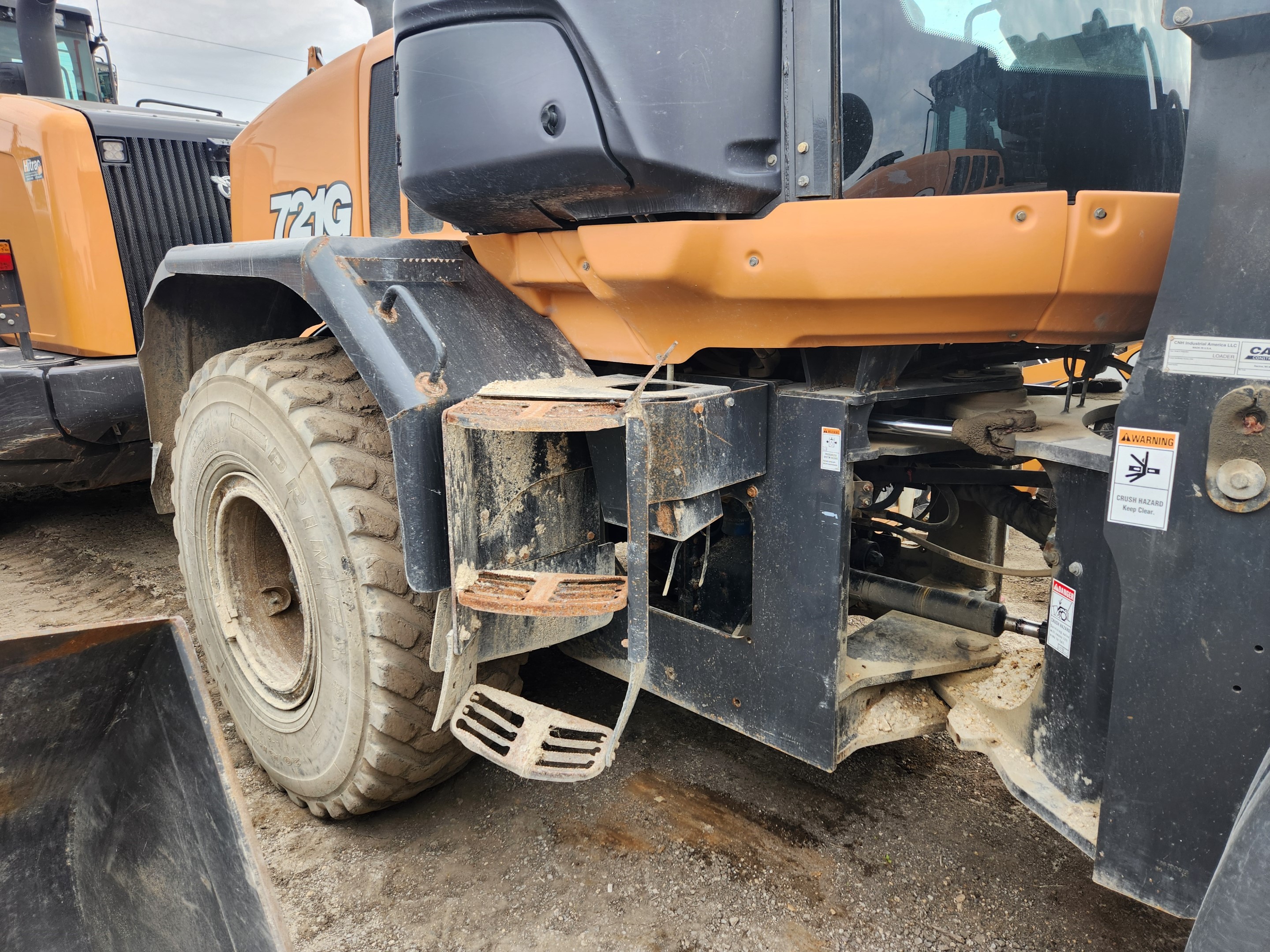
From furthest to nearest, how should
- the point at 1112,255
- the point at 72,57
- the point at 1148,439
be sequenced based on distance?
the point at 72,57
the point at 1112,255
the point at 1148,439

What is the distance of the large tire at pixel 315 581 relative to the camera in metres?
2.23

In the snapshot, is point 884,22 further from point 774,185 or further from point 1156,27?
point 1156,27

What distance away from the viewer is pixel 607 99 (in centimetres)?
164

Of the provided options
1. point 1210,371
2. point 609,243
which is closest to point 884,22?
point 609,243

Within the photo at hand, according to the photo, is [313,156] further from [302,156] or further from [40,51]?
[40,51]

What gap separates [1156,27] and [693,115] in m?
1.09

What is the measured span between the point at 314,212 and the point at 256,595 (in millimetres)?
1357

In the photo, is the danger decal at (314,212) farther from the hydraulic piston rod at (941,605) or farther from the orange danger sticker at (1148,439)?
the orange danger sticker at (1148,439)

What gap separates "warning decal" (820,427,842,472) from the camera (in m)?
1.85

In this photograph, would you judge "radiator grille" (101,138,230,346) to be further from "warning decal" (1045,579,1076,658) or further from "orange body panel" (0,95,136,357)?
"warning decal" (1045,579,1076,658)

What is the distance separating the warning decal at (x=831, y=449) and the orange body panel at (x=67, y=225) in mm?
3775

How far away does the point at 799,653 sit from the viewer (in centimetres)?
199

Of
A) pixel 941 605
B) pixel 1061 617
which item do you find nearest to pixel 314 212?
pixel 941 605

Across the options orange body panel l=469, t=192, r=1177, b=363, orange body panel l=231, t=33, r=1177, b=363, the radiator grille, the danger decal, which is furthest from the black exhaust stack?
orange body panel l=469, t=192, r=1177, b=363
